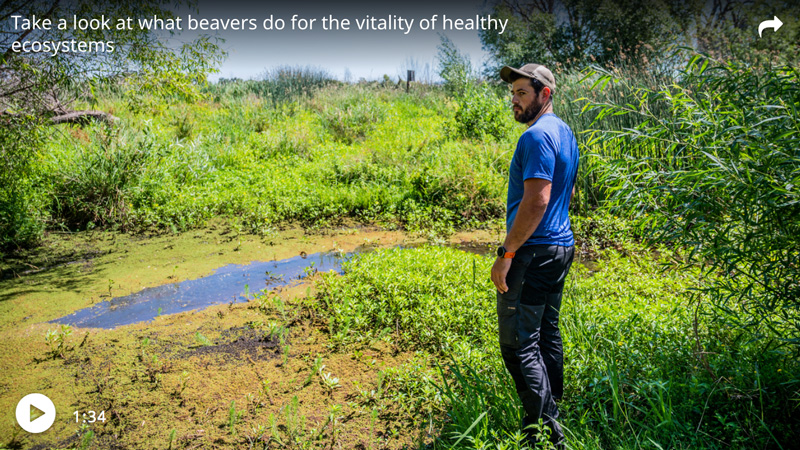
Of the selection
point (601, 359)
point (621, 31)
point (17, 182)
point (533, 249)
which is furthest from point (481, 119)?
point (621, 31)

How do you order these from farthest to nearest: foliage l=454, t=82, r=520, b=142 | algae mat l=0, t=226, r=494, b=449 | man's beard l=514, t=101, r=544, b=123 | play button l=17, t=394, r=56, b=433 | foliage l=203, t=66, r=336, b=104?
foliage l=203, t=66, r=336, b=104 < foliage l=454, t=82, r=520, b=142 < play button l=17, t=394, r=56, b=433 < algae mat l=0, t=226, r=494, b=449 < man's beard l=514, t=101, r=544, b=123

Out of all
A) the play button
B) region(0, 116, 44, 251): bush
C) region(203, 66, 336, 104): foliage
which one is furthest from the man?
region(203, 66, 336, 104): foliage

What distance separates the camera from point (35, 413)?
3.26 m

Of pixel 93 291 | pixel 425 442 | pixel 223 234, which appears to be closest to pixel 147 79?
pixel 223 234

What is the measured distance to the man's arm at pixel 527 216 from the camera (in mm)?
2295

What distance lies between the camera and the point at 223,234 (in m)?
7.14

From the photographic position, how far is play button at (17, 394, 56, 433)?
3.13 meters

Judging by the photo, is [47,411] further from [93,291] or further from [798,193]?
[798,193]

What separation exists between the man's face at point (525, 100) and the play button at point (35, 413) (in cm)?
364

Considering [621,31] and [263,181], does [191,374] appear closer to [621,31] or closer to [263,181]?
[263,181]

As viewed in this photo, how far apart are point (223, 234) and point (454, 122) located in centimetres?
661

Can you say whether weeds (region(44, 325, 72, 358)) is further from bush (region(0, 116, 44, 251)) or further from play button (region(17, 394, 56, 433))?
bush (region(0, 116, 44, 251))

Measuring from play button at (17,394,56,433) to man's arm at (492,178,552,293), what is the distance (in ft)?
10.4

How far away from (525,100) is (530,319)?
1164mm
